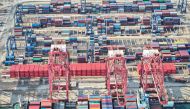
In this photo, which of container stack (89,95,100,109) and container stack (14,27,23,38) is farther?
container stack (14,27,23,38)

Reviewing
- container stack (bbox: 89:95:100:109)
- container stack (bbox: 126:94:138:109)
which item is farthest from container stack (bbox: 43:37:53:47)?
container stack (bbox: 126:94:138:109)

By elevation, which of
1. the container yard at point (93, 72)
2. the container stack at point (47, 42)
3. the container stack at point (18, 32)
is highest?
the container stack at point (18, 32)

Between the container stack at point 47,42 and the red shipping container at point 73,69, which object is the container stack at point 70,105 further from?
the container stack at point 47,42

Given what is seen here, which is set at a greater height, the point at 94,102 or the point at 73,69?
the point at 73,69

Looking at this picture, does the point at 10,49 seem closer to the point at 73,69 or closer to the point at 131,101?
the point at 73,69

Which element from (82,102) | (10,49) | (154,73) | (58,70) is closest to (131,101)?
(154,73)

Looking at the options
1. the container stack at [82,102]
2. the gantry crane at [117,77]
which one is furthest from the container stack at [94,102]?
the gantry crane at [117,77]

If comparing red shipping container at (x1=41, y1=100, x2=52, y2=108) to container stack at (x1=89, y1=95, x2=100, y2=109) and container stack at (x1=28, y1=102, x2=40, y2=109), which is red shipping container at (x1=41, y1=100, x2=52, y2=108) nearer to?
container stack at (x1=28, y1=102, x2=40, y2=109)
